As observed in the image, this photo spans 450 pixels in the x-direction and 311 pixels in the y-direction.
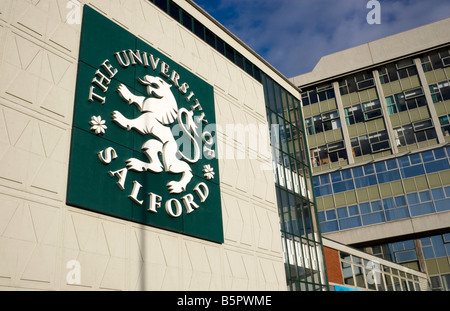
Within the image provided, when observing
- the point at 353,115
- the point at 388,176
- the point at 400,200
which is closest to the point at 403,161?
the point at 388,176

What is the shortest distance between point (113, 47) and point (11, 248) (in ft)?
27.5

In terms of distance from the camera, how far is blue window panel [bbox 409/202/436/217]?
41.4 metres

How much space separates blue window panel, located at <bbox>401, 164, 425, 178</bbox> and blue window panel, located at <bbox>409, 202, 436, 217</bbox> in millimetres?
2863

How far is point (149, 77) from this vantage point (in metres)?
18.0

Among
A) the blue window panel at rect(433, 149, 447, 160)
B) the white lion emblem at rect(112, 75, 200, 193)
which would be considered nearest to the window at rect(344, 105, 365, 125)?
the blue window panel at rect(433, 149, 447, 160)

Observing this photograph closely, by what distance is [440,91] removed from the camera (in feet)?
151

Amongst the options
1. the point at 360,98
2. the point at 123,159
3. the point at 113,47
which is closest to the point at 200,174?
the point at 123,159

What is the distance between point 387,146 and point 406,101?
17.1 ft

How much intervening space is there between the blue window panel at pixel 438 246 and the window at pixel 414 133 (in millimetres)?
9384

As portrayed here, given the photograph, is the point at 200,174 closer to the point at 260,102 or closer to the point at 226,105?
the point at 226,105

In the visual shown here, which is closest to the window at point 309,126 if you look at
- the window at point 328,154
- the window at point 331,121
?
the window at point 331,121

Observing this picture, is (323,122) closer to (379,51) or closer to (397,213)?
(379,51)

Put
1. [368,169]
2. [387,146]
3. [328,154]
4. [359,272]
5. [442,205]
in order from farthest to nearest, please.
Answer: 1. [328,154]
2. [387,146]
3. [368,169]
4. [442,205]
5. [359,272]
